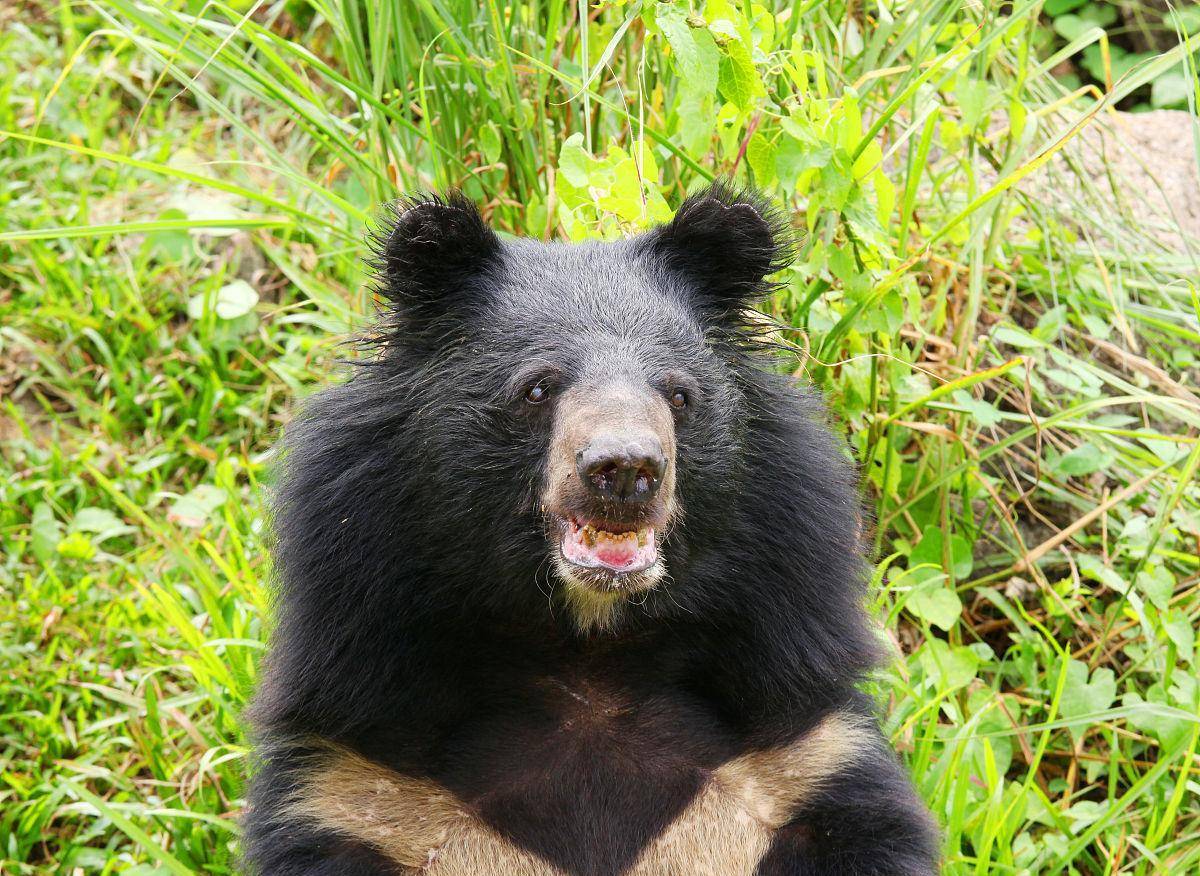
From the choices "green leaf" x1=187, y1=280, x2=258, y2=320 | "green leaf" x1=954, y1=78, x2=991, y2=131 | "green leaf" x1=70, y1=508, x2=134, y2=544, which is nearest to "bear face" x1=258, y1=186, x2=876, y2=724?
"green leaf" x1=954, y1=78, x2=991, y2=131

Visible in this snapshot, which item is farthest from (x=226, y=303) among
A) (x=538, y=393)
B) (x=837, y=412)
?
(x=538, y=393)

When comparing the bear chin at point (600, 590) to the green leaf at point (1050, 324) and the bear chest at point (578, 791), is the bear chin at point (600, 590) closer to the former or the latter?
the bear chest at point (578, 791)

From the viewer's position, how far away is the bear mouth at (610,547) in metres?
2.78

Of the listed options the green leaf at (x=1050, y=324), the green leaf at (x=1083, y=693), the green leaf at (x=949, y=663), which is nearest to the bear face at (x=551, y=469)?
the green leaf at (x=949, y=663)

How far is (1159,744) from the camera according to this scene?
3.94 meters

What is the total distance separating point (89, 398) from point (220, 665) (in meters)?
1.99

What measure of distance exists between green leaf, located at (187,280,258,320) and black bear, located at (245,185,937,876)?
8.16ft

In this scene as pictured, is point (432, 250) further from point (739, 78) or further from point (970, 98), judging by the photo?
point (970, 98)

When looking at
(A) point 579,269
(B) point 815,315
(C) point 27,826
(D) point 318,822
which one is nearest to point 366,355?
(A) point 579,269

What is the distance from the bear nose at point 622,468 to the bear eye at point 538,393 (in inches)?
11.6

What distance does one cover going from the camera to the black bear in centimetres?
302

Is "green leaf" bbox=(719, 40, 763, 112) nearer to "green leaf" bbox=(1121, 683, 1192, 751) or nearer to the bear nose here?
the bear nose

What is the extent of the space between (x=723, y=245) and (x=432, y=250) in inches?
25.3

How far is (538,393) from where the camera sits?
2977 mm
